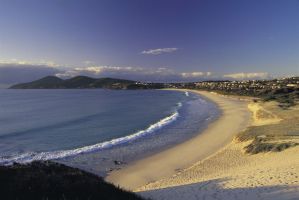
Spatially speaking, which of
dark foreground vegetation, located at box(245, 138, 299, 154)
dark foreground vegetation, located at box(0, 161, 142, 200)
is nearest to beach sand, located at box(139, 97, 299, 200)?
dark foreground vegetation, located at box(245, 138, 299, 154)

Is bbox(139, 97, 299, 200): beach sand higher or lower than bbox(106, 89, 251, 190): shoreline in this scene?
higher

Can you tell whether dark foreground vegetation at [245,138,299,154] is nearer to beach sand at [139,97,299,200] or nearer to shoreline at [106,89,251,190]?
beach sand at [139,97,299,200]

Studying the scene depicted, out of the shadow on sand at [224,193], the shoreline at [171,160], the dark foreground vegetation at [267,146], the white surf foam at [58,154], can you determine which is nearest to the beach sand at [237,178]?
the shadow on sand at [224,193]

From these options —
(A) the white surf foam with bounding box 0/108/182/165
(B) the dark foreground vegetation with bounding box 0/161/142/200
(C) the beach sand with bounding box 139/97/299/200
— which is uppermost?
(B) the dark foreground vegetation with bounding box 0/161/142/200

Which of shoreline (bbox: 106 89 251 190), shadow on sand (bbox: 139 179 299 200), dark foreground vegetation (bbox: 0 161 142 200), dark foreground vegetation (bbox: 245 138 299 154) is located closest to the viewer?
dark foreground vegetation (bbox: 0 161 142 200)

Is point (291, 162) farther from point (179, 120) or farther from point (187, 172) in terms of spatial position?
point (179, 120)

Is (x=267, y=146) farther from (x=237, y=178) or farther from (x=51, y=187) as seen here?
(x=51, y=187)

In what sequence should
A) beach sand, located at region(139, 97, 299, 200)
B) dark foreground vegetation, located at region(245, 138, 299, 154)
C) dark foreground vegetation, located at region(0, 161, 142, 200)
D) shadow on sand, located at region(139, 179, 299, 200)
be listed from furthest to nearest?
1. dark foreground vegetation, located at region(245, 138, 299, 154)
2. beach sand, located at region(139, 97, 299, 200)
3. shadow on sand, located at region(139, 179, 299, 200)
4. dark foreground vegetation, located at region(0, 161, 142, 200)

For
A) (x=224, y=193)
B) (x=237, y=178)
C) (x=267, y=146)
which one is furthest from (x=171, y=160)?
(x=224, y=193)
